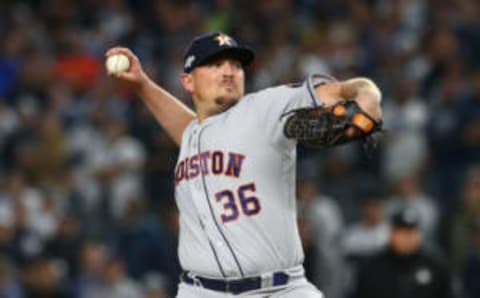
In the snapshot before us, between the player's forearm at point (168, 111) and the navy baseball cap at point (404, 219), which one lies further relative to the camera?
the navy baseball cap at point (404, 219)

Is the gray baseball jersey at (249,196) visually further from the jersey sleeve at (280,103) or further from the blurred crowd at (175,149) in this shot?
the blurred crowd at (175,149)

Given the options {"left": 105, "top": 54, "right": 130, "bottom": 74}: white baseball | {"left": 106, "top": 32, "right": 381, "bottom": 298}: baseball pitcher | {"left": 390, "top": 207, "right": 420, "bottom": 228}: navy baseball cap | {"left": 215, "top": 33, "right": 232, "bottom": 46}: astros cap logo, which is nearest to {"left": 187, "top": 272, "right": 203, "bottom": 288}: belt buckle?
{"left": 106, "top": 32, "right": 381, "bottom": 298}: baseball pitcher

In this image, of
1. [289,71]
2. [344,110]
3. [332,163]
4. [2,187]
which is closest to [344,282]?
[332,163]

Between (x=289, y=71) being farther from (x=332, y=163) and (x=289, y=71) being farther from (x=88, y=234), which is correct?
(x=88, y=234)

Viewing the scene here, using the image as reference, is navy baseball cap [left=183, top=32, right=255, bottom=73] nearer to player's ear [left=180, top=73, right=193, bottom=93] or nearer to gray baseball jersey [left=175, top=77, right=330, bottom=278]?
player's ear [left=180, top=73, right=193, bottom=93]

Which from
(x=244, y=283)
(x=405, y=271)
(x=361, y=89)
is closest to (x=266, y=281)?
(x=244, y=283)

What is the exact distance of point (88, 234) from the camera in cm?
1183

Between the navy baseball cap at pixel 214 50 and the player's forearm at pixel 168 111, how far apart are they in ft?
2.13

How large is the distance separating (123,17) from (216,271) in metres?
9.47

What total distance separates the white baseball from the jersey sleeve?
100 cm

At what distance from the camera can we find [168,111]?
21.3ft

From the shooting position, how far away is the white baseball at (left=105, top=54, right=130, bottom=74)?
20.2 feet

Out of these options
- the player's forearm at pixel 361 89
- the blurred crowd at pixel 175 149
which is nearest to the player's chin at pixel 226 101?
Result: the player's forearm at pixel 361 89

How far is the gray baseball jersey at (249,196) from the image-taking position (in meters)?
5.42
